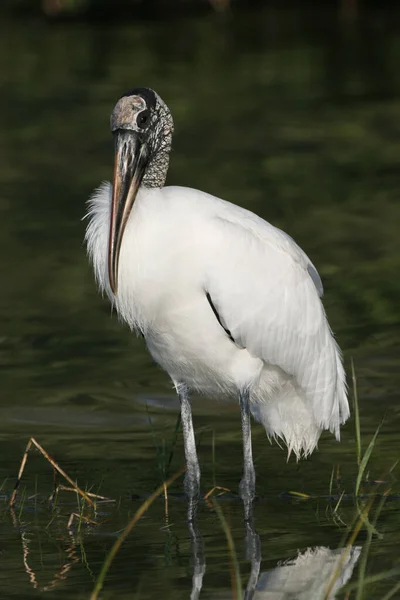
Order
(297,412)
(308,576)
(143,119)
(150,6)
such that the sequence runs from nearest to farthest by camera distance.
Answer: (308,576), (143,119), (297,412), (150,6)

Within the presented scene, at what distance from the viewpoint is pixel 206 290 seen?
695 cm

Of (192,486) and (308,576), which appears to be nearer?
(308,576)

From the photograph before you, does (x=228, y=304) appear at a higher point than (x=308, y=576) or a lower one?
Answer: higher

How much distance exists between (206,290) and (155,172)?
0.58 metres

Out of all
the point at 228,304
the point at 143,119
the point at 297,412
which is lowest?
the point at 297,412

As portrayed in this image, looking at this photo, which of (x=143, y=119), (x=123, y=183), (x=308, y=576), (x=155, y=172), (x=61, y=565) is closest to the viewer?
(x=308, y=576)

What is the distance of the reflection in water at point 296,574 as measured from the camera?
6.02m

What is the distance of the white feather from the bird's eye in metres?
0.28

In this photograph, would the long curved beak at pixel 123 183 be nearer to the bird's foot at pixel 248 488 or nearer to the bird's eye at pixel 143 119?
the bird's eye at pixel 143 119

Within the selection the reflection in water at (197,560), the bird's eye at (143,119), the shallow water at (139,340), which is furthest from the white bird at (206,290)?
the shallow water at (139,340)

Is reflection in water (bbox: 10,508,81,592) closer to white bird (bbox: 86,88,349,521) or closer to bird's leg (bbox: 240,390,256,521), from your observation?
white bird (bbox: 86,88,349,521)

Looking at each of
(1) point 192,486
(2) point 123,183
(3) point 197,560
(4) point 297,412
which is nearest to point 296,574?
(3) point 197,560

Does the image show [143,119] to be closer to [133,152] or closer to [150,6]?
[133,152]

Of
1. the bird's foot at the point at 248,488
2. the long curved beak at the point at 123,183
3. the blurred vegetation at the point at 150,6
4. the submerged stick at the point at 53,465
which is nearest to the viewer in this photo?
the long curved beak at the point at 123,183
